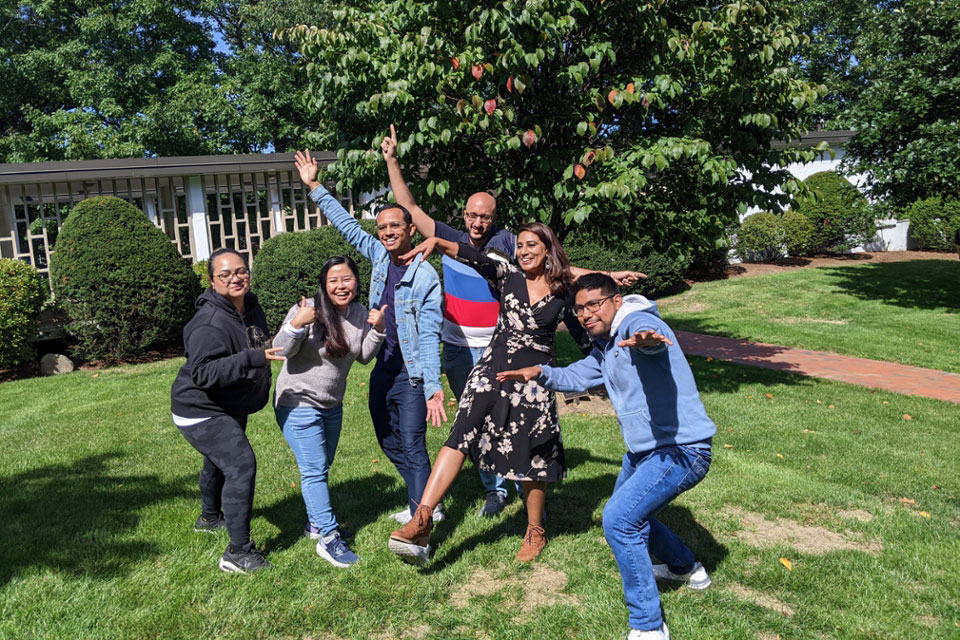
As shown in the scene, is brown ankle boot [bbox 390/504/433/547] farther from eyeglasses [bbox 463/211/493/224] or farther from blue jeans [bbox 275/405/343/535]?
eyeglasses [bbox 463/211/493/224]

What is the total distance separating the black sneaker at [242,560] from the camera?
4.17m

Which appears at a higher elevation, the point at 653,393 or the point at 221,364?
the point at 221,364

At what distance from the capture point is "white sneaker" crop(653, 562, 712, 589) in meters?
3.99

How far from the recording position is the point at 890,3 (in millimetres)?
28734

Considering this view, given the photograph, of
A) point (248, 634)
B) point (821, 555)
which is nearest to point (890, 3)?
point (821, 555)

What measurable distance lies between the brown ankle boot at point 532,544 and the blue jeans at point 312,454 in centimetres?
115

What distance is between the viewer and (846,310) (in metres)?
14.4

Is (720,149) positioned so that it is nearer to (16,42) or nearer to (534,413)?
(534,413)

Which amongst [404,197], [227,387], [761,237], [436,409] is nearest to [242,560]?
[227,387]

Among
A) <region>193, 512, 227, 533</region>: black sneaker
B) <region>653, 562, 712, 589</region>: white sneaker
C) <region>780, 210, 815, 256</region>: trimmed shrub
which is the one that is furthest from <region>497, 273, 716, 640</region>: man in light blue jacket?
<region>780, 210, 815, 256</region>: trimmed shrub

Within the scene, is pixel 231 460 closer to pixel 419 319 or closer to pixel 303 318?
pixel 303 318

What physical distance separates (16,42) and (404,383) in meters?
28.1

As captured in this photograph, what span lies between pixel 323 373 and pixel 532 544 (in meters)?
1.63

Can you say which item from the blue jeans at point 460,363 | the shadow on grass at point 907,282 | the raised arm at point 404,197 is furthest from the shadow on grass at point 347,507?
the shadow on grass at point 907,282
